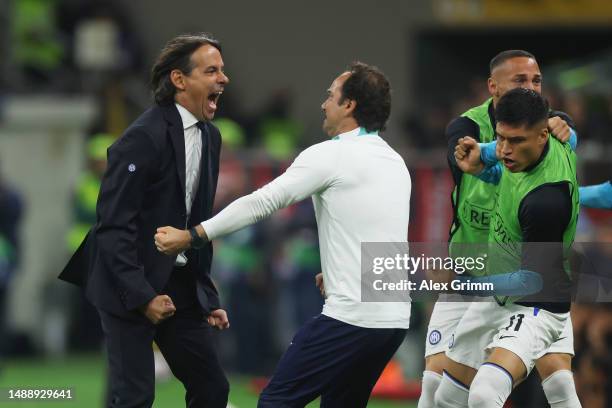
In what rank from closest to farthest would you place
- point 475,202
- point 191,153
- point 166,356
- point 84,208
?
point 191,153, point 166,356, point 475,202, point 84,208

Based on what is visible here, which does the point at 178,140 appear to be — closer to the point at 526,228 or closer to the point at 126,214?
the point at 126,214

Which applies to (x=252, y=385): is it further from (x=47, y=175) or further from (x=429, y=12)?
(x=429, y=12)

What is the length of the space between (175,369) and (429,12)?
15.4 meters

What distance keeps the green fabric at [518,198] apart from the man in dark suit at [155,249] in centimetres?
155

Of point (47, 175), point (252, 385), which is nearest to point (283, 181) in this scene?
point (252, 385)

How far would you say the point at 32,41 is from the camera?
65.7 ft

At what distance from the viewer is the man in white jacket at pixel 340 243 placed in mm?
7324

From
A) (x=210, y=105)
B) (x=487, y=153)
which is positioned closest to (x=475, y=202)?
(x=487, y=153)

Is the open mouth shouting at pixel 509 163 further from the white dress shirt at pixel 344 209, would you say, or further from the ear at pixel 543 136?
the white dress shirt at pixel 344 209

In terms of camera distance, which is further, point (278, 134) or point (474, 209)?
point (278, 134)

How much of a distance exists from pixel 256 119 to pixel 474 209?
12891 mm

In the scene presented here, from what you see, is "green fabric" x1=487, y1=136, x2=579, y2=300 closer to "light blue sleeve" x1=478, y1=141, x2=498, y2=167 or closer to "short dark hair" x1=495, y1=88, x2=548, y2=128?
"light blue sleeve" x1=478, y1=141, x2=498, y2=167

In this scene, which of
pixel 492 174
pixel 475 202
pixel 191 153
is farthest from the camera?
pixel 475 202

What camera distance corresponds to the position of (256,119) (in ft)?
69.6
